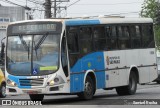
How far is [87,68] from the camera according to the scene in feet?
67.5

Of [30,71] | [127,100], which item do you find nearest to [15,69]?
[30,71]

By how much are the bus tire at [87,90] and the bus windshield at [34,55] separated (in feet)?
5.87

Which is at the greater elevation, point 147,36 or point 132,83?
point 147,36

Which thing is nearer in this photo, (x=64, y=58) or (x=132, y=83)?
(x=64, y=58)

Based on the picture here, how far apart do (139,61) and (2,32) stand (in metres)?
36.2

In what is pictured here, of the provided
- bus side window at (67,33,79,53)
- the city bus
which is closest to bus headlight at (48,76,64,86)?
the city bus

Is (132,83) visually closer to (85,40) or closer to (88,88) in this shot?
(88,88)

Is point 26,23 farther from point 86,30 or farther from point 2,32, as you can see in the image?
point 2,32

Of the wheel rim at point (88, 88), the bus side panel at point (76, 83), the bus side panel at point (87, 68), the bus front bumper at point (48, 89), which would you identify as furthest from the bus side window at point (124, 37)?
the bus front bumper at point (48, 89)

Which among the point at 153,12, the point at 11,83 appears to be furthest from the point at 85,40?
the point at 153,12

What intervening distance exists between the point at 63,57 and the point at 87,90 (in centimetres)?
192

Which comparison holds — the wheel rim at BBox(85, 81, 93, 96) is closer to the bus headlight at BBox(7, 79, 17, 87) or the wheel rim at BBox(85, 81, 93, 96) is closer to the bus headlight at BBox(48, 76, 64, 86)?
the bus headlight at BBox(48, 76, 64, 86)

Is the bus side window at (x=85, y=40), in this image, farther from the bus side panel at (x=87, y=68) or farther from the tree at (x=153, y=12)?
the tree at (x=153, y=12)

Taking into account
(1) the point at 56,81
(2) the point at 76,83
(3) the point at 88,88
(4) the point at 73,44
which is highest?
(4) the point at 73,44
